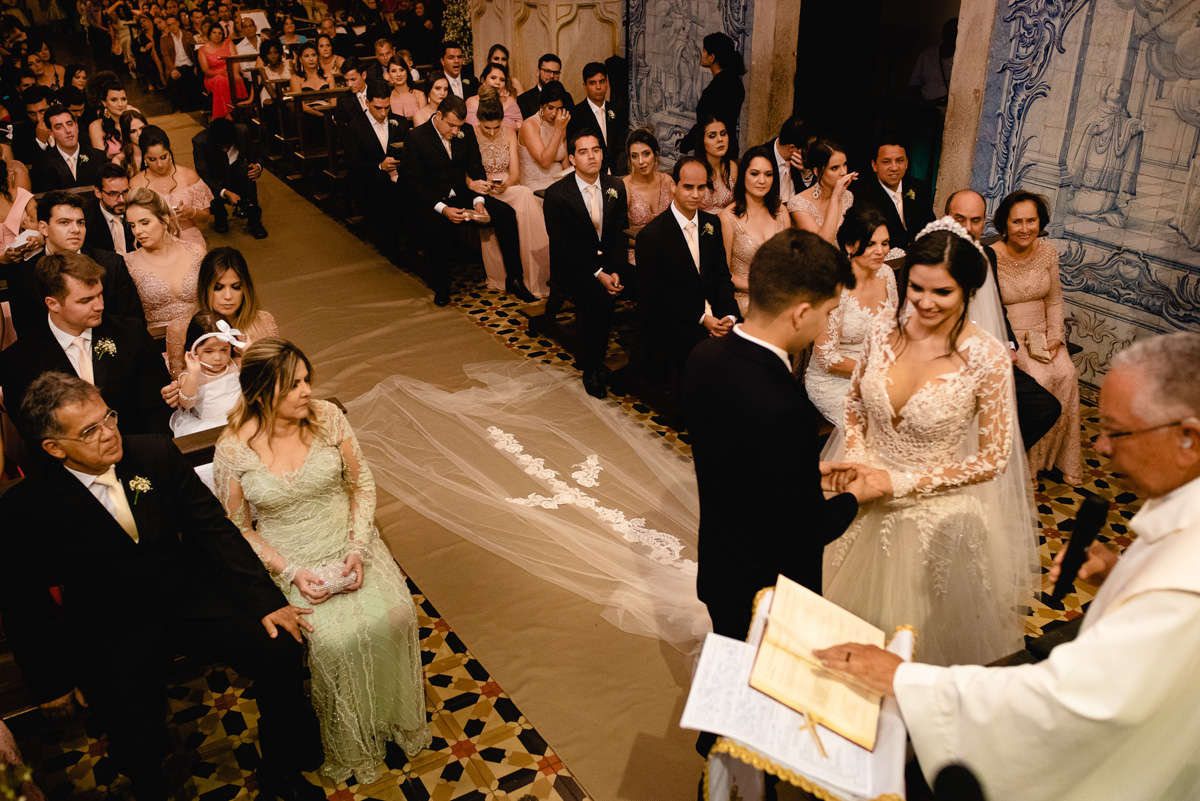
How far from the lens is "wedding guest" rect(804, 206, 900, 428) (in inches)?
173

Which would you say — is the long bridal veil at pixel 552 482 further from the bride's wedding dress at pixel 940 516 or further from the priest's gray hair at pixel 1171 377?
the priest's gray hair at pixel 1171 377

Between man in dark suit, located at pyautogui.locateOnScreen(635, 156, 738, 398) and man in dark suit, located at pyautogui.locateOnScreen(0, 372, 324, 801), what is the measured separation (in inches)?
114

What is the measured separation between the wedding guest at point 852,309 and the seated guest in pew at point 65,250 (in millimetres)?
3557

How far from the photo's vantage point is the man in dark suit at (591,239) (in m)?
5.95

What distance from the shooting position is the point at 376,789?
131 inches

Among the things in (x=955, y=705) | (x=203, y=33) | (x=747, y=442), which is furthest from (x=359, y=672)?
(x=203, y=33)

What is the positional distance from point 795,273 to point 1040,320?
3.22 metres

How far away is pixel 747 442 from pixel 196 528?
193cm

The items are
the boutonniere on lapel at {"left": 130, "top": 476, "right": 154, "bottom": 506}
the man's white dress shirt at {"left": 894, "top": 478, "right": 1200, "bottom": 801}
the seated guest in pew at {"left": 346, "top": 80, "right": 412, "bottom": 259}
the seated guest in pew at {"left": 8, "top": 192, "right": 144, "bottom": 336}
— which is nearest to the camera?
the man's white dress shirt at {"left": 894, "top": 478, "right": 1200, "bottom": 801}

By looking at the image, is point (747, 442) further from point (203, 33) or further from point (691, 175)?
point (203, 33)

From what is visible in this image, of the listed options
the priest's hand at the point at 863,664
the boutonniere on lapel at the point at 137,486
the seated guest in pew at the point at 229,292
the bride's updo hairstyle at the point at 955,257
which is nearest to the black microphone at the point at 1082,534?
the priest's hand at the point at 863,664

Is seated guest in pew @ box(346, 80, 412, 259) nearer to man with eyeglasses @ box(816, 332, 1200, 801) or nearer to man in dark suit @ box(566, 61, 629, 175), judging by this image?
man in dark suit @ box(566, 61, 629, 175)

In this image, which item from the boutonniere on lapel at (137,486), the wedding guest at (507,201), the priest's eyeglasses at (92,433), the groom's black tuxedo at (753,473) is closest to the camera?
the groom's black tuxedo at (753,473)

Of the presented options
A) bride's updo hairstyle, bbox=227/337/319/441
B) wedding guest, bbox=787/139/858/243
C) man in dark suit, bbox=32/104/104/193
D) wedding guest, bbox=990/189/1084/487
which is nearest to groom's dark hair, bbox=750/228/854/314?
bride's updo hairstyle, bbox=227/337/319/441
